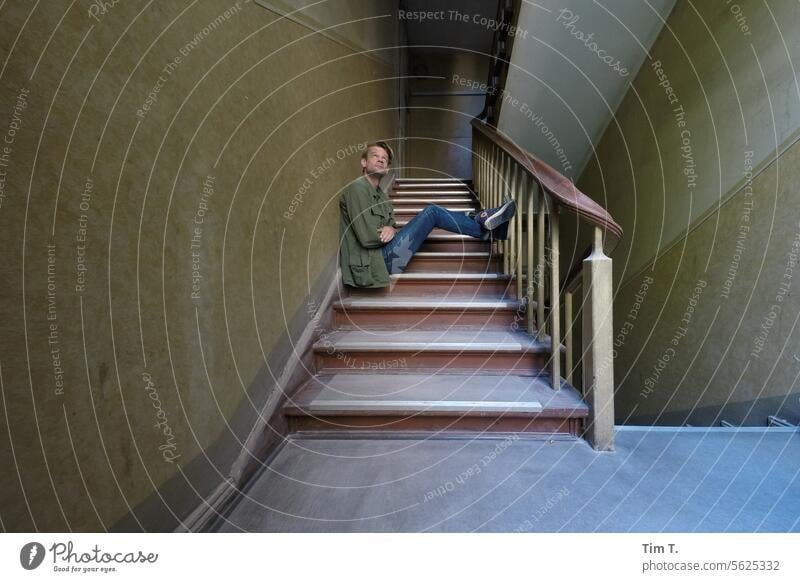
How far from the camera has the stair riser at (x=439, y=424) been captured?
1.02 metres

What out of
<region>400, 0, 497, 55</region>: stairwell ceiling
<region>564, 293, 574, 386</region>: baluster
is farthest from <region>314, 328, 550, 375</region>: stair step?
<region>400, 0, 497, 55</region>: stairwell ceiling

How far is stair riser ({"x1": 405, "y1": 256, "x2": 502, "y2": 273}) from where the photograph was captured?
6.12 ft

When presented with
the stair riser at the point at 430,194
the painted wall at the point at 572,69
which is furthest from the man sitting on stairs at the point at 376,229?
the painted wall at the point at 572,69

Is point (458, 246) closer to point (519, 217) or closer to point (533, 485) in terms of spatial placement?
point (519, 217)

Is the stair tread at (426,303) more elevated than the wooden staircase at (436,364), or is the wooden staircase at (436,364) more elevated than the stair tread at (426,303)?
the stair tread at (426,303)

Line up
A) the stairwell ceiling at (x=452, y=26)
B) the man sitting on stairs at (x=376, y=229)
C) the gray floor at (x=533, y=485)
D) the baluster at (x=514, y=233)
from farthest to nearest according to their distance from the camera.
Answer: the stairwell ceiling at (x=452, y=26)
the man sitting on stairs at (x=376, y=229)
the baluster at (x=514, y=233)
the gray floor at (x=533, y=485)

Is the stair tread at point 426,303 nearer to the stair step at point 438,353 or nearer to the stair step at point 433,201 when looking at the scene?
the stair step at point 438,353

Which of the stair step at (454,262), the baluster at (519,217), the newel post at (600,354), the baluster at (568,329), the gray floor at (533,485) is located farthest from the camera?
the stair step at (454,262)

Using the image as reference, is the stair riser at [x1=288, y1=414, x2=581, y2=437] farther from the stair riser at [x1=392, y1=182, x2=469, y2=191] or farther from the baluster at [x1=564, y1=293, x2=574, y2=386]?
the stair riser at [x1=392, y1=182, x2=469, y2=191]

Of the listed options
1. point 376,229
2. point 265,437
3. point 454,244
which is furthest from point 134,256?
point 454,244

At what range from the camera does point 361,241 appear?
1.63 m

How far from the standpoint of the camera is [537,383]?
1179 mm

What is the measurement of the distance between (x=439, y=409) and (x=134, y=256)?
791 mm

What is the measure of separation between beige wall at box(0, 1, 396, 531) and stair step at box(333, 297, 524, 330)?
1.57ft
